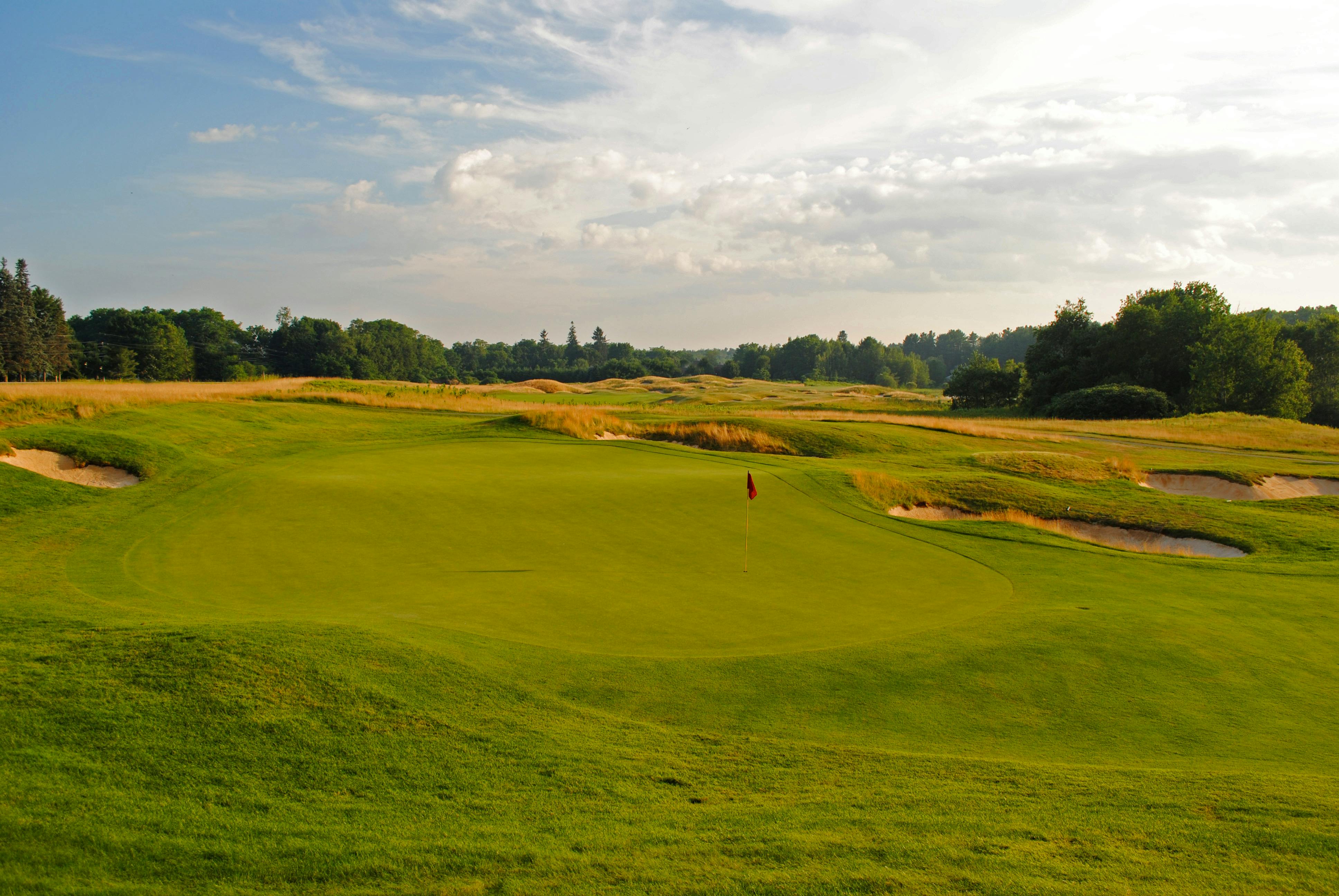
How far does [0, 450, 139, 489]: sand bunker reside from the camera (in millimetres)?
16578

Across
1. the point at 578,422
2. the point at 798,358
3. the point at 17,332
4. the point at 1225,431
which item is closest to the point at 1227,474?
the point at 1225,431

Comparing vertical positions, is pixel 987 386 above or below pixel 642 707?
above

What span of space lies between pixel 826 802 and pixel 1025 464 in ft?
66.6

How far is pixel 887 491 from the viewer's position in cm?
1794

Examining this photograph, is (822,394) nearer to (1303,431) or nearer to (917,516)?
(1303,431)

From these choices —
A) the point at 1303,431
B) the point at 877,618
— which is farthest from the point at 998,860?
the point at 1303,431

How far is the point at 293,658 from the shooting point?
631 centimetres

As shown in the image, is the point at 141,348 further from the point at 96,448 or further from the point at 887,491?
the point at 887,491

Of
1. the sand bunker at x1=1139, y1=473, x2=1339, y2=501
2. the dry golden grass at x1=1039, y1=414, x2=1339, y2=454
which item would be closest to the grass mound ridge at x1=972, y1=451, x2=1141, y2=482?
the sand bunker at x1=1139, y1=473, x2=1339, y2=501

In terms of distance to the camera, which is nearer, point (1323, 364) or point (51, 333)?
point (1323, 364)

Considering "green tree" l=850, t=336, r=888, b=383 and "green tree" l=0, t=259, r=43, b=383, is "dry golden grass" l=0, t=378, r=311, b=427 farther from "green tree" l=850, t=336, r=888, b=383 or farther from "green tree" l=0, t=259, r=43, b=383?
"green tree" l=850, t=336, r=888, b=383

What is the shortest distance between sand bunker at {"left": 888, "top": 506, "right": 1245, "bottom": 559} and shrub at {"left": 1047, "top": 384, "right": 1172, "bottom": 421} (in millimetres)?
40538

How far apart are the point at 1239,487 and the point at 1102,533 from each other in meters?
10.1

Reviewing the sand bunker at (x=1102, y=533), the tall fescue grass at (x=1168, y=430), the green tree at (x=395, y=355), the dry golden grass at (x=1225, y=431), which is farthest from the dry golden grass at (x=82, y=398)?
the green tree at (x=395, y=355)
